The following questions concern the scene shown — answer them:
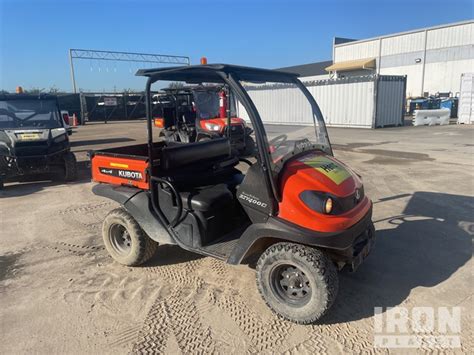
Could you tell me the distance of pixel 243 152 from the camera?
14.1ft

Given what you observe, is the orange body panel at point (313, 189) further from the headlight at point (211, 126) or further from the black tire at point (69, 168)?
the headlight at point (211, 126)

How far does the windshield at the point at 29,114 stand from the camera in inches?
297

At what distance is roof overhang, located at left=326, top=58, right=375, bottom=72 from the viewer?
32.7 metres

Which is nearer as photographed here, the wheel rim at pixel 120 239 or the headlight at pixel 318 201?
the headlight at pixel 318 201

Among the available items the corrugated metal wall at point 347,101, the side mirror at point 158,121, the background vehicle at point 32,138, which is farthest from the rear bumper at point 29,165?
the corrugated metal wall at point 347,101

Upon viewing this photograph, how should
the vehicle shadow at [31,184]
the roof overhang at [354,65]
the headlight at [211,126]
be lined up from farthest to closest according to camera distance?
1. the roof overhang at [354,65]
2. the headlight at [211,126]
3. the vehicle shadow at [31,184]

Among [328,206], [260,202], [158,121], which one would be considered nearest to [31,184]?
[158,121]

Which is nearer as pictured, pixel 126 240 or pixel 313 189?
pixel 313 189

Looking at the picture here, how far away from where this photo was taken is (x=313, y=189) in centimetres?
A: 280

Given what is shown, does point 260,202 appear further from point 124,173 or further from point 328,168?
point 124,173

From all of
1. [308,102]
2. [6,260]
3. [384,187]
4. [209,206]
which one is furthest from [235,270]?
[384,187]

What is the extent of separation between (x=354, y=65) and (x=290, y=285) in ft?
113

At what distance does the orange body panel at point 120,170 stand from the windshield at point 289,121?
3.78 ft

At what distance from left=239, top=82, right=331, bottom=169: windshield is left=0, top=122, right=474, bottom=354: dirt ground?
0.54 ft
